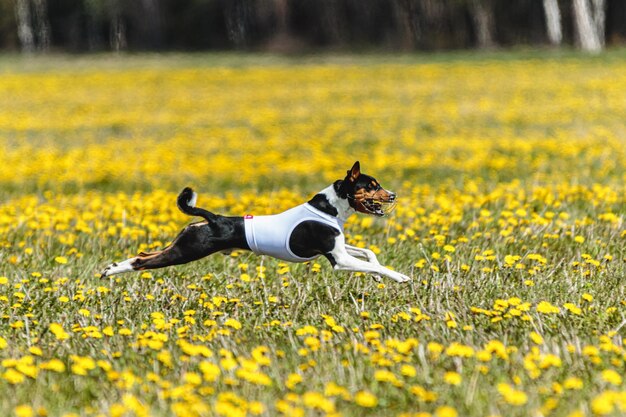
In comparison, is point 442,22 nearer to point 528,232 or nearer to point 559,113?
point 559,113

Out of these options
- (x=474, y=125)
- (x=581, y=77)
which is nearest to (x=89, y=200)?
(x=474, y=125)

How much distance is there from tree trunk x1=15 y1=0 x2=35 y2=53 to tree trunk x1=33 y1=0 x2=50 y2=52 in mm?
633

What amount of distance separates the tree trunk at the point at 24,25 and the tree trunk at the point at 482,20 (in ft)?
103

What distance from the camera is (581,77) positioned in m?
24.9

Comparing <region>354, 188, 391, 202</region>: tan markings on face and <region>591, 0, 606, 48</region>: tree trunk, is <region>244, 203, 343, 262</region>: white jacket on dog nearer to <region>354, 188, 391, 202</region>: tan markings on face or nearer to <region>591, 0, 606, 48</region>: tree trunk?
<region>354, 188, 391, 202</region>: tan markings on face

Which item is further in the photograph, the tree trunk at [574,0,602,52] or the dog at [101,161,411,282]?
the tree trunk at [574,0,602,52]

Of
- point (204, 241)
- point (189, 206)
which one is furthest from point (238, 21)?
point (204, 241)

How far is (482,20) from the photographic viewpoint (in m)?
48.1

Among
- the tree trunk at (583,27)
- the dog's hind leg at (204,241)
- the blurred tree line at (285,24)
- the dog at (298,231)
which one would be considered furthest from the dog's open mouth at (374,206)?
the blurred tree line at (285,24)

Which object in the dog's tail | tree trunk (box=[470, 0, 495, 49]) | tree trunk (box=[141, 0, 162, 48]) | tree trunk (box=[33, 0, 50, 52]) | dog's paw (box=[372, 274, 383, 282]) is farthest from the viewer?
tree trunk (box=[33, 0, 50, 52])

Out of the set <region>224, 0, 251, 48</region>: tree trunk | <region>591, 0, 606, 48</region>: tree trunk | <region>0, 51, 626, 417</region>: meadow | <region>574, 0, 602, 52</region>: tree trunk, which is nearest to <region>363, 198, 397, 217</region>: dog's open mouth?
<region>0, 51, 626, 417</region>: meadow

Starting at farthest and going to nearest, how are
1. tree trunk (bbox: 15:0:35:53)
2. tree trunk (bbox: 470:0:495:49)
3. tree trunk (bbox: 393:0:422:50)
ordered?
tree trunk (bbox: 15:0:35:53) < tree trunk (bbox: 393:0:422:50) < tree trunk (bbox: 470:0:495:49)

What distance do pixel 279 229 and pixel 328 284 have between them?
1.06 metres

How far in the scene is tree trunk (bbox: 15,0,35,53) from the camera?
58812mm
